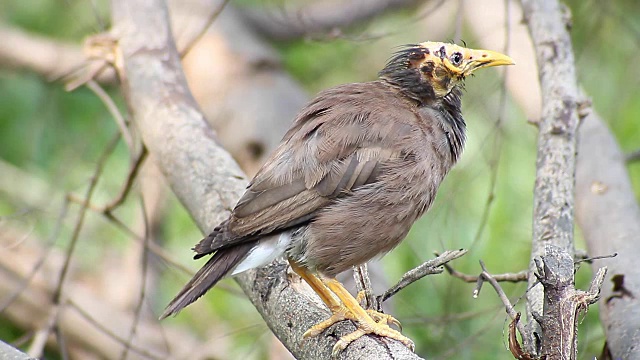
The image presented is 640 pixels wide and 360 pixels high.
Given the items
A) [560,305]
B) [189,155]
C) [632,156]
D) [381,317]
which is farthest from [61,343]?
[632,156]

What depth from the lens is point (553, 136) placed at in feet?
11.7

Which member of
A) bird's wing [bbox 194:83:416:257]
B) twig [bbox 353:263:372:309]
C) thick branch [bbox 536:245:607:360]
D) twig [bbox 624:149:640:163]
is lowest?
thick branch [bbox 536:245:607:360]

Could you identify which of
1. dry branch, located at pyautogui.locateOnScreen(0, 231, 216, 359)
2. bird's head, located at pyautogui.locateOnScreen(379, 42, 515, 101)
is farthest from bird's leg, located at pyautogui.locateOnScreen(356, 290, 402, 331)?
dry branch, located at pyautogui.locateOnScreen(0, 231, 216, 359)

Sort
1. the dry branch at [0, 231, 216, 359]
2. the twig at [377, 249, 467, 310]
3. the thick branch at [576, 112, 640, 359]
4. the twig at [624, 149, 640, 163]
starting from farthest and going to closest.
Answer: the dry branch at [0, 231, 216, 359] → the twig at [624, 149, 640, 163] → the thick branch at [576, 112, 640, 359] → the twig at [377, 249, 467, 310]

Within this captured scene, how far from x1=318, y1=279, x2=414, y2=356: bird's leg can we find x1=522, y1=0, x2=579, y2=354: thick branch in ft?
1.63

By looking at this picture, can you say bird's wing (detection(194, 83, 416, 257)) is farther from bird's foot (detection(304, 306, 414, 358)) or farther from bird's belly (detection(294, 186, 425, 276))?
bird's foot (detection(304, 306, 414, 358))

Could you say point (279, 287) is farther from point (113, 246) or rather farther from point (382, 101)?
point (113, 246)

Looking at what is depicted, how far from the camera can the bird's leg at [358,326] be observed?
306 cm

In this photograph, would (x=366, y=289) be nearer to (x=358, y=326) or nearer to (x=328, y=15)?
(x=358, y=326)

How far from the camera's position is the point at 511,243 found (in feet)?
18.1

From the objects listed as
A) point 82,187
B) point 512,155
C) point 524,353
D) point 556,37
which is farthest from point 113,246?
point 524,353

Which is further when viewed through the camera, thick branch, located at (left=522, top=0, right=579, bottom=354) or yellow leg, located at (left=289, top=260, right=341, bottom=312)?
yellow leg, located at (left=289, top=260, right=341, bottom=312)

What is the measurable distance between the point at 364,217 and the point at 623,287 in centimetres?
101

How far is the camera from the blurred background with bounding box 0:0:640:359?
5.16 m
